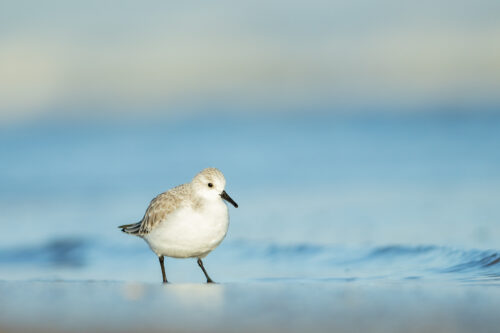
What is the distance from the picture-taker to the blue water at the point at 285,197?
7730mm

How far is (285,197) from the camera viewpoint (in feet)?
36.9

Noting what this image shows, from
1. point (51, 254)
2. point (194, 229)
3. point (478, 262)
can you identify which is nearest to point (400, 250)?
point (478, 262)

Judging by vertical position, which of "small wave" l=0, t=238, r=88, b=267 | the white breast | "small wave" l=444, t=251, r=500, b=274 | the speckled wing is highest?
"small wave" l=0, t=238, r=88, b=267

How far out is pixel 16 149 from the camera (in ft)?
58.9

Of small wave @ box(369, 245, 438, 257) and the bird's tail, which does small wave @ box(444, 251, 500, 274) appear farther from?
the bird's tail

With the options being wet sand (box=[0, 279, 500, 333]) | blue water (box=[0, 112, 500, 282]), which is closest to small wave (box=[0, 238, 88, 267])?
blue water (box=[0, 112, 500, 282])

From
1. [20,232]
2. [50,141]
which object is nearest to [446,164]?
[20,232]

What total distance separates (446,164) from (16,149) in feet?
30.6

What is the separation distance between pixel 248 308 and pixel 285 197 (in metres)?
Result: 6.68

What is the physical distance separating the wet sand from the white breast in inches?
30.2

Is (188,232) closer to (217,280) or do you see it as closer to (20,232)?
(217,280)

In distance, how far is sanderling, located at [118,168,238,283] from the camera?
251 inches

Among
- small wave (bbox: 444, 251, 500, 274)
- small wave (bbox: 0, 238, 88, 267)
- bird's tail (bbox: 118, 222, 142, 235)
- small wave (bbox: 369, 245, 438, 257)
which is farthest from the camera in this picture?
small wave (bbox: 0, 238, 88, 267)

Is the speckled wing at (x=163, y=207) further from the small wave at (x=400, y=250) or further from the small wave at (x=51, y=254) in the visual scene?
the small wave at (x=400, y=250)
